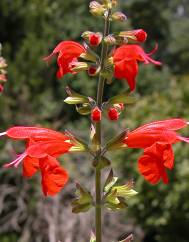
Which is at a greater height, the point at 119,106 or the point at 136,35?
the point at 136,35

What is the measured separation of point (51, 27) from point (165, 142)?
9.13 m

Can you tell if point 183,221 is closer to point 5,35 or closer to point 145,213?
point 145,213

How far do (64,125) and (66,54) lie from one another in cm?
908

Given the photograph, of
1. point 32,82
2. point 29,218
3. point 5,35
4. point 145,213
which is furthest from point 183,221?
point 5,35

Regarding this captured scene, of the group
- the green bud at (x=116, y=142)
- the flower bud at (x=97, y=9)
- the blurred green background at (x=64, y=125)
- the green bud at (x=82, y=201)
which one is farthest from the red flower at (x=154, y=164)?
the blurred green background at (x=64, y=125)

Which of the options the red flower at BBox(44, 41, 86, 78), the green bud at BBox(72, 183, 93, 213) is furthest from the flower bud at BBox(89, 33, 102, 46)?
the green bud at BBox(72, 183, 93, 213)

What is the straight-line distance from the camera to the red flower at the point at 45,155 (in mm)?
1672

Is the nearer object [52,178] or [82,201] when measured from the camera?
[52,178]

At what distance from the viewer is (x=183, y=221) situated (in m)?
6.84

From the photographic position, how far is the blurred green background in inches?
272

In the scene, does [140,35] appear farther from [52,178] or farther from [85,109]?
[52,178]

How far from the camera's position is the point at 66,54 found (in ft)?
5.99

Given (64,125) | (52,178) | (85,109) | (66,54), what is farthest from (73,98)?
(64,125)

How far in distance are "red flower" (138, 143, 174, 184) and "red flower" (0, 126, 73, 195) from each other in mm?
264
